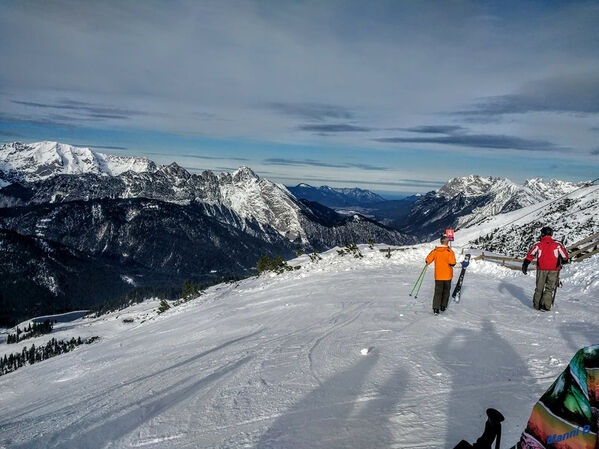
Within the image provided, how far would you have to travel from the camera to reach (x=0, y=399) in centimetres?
1402

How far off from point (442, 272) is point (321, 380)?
22.8ft

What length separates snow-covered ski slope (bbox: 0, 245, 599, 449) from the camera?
18.4ft

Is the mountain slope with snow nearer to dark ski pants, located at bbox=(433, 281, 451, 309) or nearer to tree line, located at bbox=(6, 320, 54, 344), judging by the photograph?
dark ski pants, located at bbox=(433, 281, 451, 309)

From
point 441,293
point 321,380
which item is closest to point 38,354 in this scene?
point 441,293

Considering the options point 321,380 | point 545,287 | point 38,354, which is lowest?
point 38,354

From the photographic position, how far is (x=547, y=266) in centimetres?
1289

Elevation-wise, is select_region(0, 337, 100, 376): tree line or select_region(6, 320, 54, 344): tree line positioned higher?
select_region(0, 337, 100, 376): tree line

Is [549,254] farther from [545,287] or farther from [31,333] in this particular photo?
[31,333]

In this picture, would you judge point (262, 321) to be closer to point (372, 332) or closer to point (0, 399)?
point (372, 332)

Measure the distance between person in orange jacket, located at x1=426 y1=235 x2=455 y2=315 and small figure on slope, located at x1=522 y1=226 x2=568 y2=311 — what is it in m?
3.30

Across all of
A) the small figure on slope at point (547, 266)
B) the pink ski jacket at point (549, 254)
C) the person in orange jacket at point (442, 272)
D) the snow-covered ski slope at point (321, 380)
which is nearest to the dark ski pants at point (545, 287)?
the small figure on slope at point (547, 266)

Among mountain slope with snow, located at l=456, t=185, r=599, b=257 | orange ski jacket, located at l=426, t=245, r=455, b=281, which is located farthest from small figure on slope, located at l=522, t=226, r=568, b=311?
mountain slope with snow, located at l=456, t=185, r=599, b=257

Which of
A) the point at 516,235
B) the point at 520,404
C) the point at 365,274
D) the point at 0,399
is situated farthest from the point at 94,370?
the point at 516,235

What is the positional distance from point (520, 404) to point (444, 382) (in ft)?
4.27
